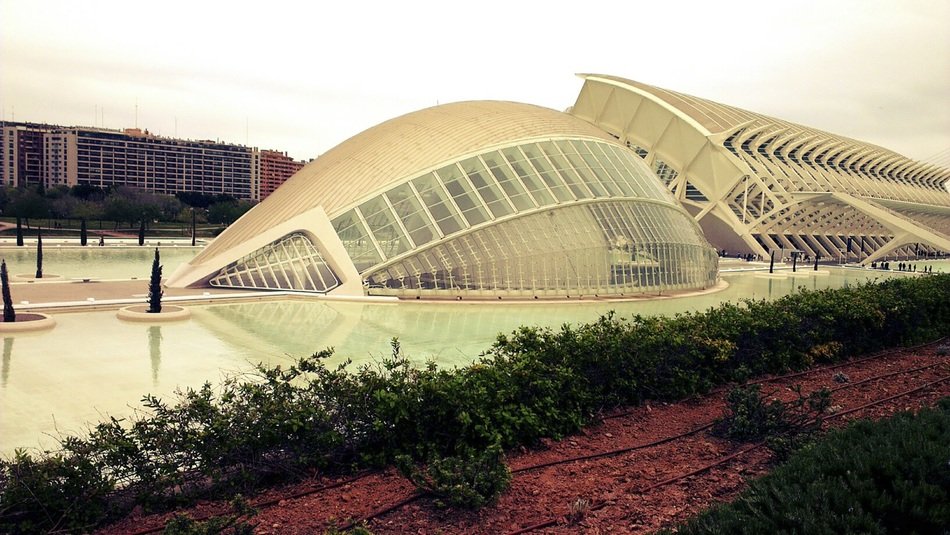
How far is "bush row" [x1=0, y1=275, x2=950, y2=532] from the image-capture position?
6578 mm

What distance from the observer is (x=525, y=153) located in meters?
30.1

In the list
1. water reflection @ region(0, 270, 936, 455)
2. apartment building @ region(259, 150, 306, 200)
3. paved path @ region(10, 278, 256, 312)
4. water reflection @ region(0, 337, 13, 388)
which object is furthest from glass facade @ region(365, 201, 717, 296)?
apartment building @ region(259, 150, 306, 200)

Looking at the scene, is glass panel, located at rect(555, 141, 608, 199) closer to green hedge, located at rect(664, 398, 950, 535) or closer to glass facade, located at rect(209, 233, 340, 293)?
glass facade, located at rect(209, 233, 340, 293)

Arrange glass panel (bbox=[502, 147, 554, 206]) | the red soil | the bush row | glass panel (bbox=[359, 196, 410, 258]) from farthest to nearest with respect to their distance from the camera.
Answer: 1. glass panel (bbox=[502, 147, 554, 206])
2. glass panel (bbox=[359, 196, 410, 258])
3. the red soil
4. the bush row

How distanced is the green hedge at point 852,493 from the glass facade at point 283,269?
2128 centimetres

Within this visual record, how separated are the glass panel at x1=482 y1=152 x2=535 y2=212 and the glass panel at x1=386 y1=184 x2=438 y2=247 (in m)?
3.56

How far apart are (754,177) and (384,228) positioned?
47280mm

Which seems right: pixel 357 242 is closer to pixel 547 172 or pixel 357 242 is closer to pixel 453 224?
pixel 453 224

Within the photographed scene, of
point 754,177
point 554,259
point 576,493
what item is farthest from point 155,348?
point 754,177

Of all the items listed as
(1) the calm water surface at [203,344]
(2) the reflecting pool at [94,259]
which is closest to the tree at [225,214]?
(2) the reflecting pool at [94,259]

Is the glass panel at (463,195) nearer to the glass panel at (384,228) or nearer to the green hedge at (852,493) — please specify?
the glass panel at (384,228)

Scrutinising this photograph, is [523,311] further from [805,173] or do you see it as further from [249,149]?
[249,149]

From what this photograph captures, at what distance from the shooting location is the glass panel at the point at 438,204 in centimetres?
2684

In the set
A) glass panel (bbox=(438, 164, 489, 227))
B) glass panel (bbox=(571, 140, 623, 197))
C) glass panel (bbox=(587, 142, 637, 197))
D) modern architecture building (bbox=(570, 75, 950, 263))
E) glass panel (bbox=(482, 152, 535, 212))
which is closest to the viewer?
glass panel (bbox=(438, 164, 489, 227))
